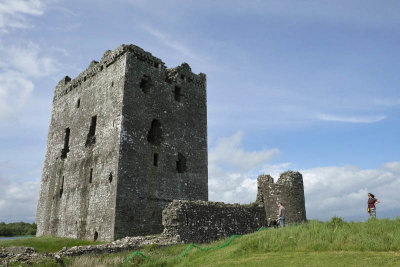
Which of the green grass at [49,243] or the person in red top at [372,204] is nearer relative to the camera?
the person in red top at [372,204]

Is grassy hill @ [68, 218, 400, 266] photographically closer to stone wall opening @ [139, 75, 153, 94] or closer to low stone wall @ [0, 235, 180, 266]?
low stone wall @ [0, 235, 180, 266]

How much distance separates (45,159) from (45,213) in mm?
4447

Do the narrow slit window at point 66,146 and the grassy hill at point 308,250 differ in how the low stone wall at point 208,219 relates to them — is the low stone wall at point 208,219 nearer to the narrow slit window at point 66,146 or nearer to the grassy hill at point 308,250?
the grassy hill at point 308,250

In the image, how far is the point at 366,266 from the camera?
739 cm

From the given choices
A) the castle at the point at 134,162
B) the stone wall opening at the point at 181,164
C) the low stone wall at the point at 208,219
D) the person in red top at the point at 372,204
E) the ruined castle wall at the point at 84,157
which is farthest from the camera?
the stone wall opening at the point at 181,164

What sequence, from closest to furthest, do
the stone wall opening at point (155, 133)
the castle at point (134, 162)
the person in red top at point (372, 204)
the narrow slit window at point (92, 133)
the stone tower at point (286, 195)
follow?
1. the person in red top at point (372, 204)
2. the stone tower at point (286, 195)
3. the castle at point (134, 162)
4. the stone wall opening at point (155, 133)
5. the narrow slit window at point (92, 133)

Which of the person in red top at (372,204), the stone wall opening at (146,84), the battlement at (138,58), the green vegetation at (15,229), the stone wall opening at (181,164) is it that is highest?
the battlement at (138,58)

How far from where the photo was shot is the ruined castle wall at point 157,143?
61.6 feet

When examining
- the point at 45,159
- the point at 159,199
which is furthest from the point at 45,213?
the point at 159,199

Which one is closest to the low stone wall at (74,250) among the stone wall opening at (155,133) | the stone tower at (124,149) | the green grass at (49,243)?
the green grass at (49,243)

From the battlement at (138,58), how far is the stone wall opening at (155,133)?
3407 mm

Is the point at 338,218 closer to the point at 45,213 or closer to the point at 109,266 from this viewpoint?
the point at 109,266

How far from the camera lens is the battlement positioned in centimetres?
2145

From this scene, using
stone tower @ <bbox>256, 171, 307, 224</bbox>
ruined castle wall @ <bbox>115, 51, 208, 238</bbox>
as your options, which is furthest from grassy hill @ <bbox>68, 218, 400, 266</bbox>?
ruined castle wall @ <bbox>115, 51, 208, 238</bbox>
